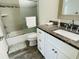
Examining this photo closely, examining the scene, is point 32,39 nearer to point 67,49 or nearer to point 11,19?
point 11,19

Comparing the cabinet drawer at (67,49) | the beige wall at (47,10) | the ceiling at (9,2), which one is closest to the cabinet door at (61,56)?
the cabinet drawer at (67,49)

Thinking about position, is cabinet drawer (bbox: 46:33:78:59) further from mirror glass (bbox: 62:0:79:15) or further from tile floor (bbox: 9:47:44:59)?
tile floor (bbox: 9:47:44:59)

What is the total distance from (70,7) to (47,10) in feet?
2.64

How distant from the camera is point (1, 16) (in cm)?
207

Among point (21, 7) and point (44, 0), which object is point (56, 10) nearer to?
point (44, 0)

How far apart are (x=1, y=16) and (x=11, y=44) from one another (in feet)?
3.18

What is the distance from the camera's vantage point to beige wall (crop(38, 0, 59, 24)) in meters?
2.06

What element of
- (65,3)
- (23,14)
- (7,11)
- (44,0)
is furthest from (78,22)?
(7,11)

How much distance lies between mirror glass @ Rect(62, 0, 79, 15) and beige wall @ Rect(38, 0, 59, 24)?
28 cm

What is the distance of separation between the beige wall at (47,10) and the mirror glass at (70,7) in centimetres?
28

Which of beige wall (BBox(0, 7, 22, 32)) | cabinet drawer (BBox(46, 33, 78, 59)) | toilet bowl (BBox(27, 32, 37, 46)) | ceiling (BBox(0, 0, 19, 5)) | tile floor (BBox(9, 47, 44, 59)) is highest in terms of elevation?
ceiling (BBox(0, 0, 19, 5))

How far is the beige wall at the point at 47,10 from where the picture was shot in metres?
2.06

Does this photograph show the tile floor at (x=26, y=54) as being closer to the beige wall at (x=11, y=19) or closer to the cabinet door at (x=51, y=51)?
the cabinet door at (x=51, y=51)

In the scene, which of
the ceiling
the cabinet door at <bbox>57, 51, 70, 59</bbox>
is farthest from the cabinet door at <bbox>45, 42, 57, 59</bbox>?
the ceiling
